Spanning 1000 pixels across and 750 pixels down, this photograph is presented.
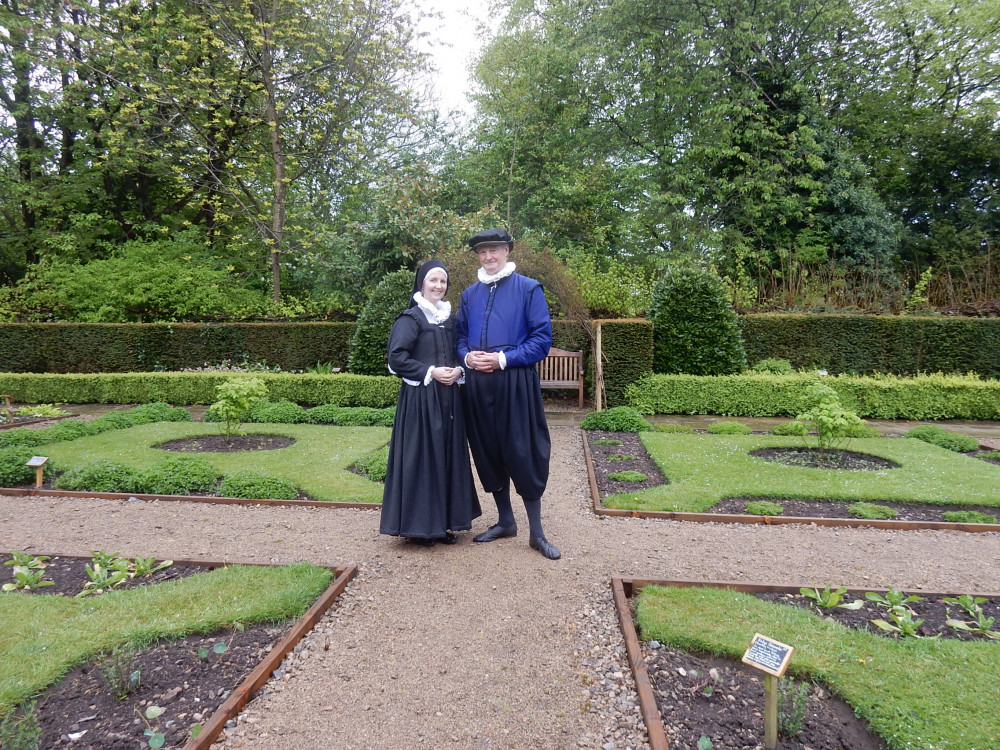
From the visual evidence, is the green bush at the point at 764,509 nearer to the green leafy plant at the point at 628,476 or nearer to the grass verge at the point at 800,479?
the grass verge at the point at 800,479

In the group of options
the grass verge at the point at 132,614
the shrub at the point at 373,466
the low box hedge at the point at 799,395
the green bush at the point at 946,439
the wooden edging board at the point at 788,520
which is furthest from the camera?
the low box hedge at the point at 799,395

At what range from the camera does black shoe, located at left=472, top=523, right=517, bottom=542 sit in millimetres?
4053

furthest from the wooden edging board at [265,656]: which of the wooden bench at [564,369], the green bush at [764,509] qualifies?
the wooden bench at [564,369]

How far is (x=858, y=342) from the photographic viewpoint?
1136 centimetres

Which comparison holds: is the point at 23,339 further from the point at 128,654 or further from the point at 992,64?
the point at 992,64

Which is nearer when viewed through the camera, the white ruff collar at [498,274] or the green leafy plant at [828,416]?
the white ruff collar at [498,274]

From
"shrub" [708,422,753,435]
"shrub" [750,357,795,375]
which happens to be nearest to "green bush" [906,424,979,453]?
"shrub" [708,422,753,435]

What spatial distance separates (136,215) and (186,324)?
22.4 feet

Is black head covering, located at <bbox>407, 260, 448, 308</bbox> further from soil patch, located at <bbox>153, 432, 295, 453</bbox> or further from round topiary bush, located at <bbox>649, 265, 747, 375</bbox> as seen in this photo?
round topiary bush, located at <bbox>649, 265, 747, 375</bbox>

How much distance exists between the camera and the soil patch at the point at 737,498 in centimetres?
474

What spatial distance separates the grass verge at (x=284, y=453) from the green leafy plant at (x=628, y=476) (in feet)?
7.17

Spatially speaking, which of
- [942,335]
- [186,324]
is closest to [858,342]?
[942,335]

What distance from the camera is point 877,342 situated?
11.3m

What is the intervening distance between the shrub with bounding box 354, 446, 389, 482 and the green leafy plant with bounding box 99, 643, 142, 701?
3.04 metres
